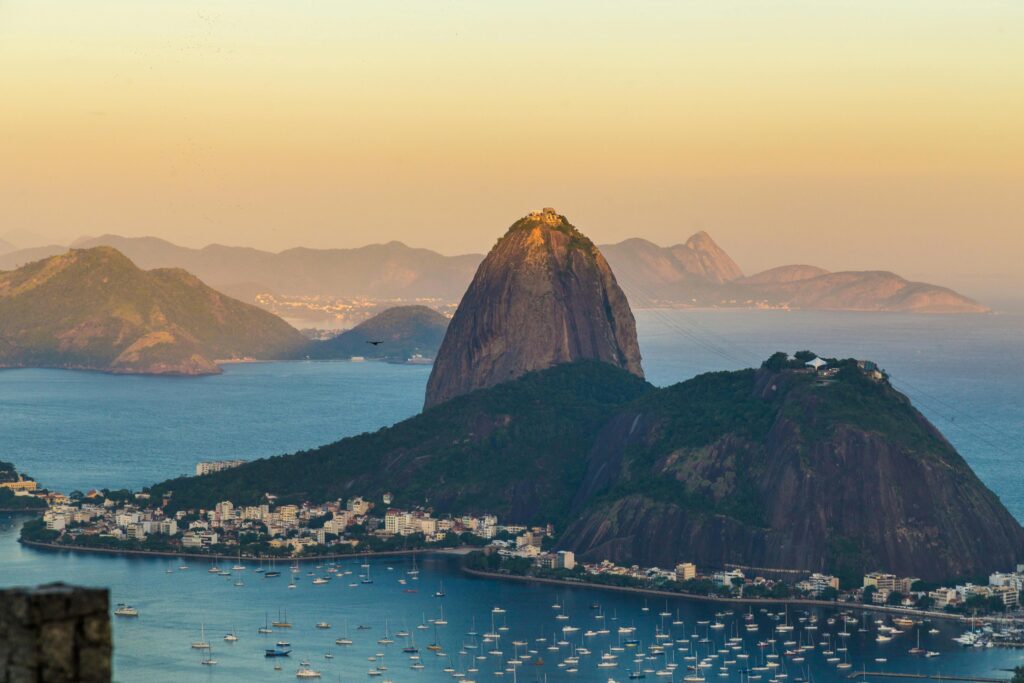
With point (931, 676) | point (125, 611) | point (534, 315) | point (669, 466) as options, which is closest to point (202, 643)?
point (125, 611)

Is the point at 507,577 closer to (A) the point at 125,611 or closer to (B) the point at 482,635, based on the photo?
(B) the point at 482,635

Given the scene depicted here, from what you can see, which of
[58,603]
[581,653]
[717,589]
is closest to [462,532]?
[717,589]

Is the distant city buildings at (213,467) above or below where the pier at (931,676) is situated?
above

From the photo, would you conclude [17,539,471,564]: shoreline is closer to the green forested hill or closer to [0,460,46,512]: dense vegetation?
the green forested hill

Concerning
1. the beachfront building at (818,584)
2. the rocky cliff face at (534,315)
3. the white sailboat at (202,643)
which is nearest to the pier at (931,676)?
the beachfront building at (818,584)

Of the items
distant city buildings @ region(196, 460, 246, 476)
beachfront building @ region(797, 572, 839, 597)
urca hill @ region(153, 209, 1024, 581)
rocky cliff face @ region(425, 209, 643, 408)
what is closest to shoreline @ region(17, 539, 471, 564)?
urca hill @ region(153, 209, 1024, 581)

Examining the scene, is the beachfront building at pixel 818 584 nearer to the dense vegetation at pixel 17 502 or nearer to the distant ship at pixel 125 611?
the distant ship at pixel 125 611
